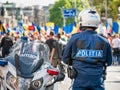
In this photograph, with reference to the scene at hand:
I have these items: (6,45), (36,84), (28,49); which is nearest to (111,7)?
(6,45)

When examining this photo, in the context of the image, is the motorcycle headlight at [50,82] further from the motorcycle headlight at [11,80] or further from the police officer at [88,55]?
the police officer at [88,55]

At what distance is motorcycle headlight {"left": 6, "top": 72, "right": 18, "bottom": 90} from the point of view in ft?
30.7

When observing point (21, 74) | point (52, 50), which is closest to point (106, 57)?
point (21, 74)

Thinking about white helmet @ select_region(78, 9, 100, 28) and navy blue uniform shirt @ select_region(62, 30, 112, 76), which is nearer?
navy blue uniform shirt @ select_region(62, 30, 112, 76)

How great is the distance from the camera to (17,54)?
9.66m

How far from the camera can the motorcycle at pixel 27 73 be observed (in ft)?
30.7

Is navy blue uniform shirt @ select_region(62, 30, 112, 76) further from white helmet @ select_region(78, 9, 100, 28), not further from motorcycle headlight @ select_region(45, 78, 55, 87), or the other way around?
motorcycle headlight @ select_region(45, 78, 55, 87)

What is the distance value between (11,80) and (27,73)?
271mm

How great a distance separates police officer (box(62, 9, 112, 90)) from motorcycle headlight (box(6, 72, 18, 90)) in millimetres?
1844

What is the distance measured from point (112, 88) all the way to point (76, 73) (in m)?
9.03

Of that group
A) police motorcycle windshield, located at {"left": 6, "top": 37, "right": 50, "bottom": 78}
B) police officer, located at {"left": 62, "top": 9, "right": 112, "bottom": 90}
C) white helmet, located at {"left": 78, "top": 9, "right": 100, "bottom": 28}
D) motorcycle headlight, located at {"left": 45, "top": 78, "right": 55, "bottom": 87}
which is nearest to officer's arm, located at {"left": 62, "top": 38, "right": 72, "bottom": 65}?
police officer, located at {"left": 62, "top": 9, "right": 112, "bottom": 90}

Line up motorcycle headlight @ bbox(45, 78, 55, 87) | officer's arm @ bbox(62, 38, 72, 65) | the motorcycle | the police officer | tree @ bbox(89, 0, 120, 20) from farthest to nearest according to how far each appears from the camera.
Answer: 1. tree @ bbox(89, 0, 120, 20)
2. motorcycle headlight @ bbox(45, 78, 55, 87)
3. the motorcycle
4. officer's arm @ bbox(62, 38, 72, 65)
5. the police officer

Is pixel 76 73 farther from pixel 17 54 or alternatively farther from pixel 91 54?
pixel 17 54

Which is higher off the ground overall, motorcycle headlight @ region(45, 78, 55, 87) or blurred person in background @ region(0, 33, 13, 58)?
motorcycle headlight @ region(45, 78, 55, 87)
